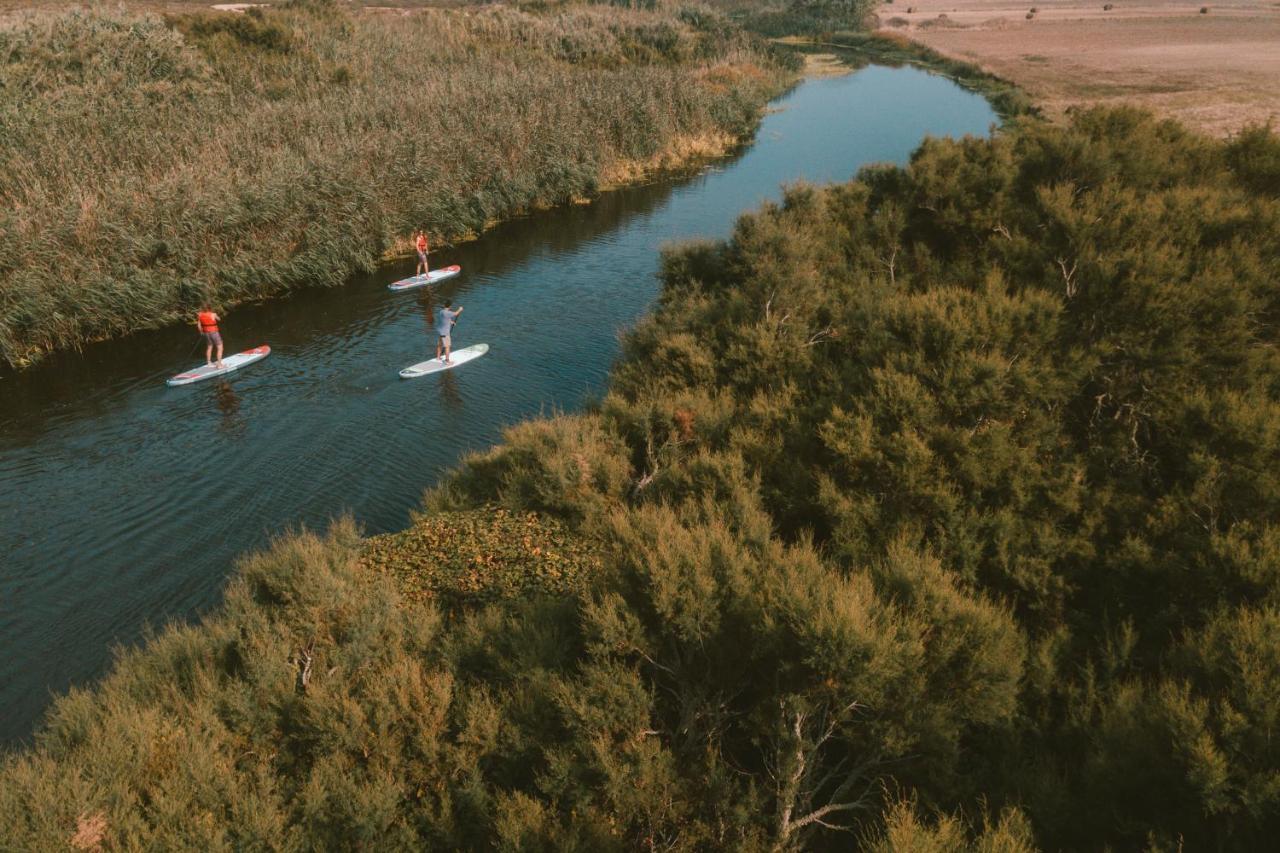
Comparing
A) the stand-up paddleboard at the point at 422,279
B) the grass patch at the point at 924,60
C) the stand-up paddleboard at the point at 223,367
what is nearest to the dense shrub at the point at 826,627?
the stand-up paddleboard at the point at 223,367

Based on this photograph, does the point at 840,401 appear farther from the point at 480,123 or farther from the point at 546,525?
the point at 480,123

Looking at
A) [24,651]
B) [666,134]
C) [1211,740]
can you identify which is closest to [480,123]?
[666,134]

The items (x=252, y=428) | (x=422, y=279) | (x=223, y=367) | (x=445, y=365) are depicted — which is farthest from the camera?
(x=422, y=279)

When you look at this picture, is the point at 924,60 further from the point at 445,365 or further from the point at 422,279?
the point at 445,365

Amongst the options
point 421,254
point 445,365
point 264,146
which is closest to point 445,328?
point 445,365

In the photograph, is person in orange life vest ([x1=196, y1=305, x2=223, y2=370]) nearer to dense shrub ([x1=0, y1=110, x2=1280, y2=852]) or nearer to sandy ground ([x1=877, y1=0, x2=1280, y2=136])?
dense shrub ([x1=0, y1=110, x2=1280, y2=852])

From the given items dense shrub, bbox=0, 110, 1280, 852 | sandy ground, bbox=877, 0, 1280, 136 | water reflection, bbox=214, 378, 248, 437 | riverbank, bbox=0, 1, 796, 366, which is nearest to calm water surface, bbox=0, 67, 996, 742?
water reflection, bbox=214, 378, 248, 437
